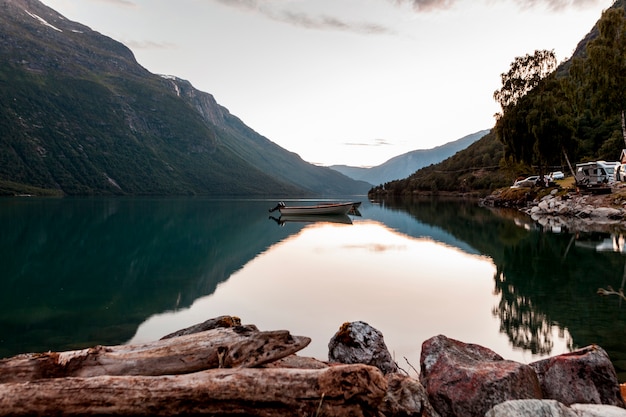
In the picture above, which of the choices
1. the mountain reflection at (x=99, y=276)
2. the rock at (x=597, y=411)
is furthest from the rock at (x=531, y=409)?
the mountain reflection at (x=99, y=276)

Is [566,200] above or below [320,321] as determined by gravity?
above

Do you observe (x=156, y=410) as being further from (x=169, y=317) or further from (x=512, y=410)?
(x=169, y=317)

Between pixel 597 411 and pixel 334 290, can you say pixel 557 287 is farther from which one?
pixel 597 411


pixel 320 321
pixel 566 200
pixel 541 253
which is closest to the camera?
pixel 320 321

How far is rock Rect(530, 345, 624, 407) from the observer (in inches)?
254

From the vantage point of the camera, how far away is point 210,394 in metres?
5.15

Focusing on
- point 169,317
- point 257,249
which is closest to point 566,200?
point 257,249

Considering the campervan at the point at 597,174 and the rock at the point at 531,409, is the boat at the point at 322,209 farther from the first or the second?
the rock at the point at 531,409

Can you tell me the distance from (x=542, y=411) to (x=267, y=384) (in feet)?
11.7

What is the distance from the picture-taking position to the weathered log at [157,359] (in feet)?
19.0

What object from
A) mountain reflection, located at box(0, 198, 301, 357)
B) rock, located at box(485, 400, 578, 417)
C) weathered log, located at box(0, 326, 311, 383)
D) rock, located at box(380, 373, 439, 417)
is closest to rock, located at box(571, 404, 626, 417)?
rock, located at box(485, 400, 578, 417)

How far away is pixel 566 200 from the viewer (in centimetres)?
5300

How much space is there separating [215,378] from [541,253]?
27793 millimetres

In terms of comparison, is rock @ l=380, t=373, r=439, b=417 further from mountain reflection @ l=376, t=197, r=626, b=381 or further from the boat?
the boat
